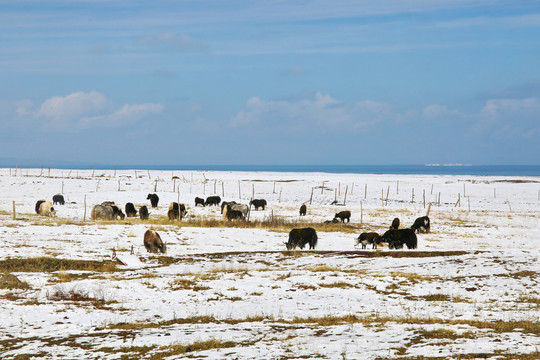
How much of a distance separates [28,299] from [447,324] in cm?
915

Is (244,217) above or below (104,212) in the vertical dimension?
below

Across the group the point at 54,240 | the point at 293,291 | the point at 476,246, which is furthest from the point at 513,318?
the point at 54,240

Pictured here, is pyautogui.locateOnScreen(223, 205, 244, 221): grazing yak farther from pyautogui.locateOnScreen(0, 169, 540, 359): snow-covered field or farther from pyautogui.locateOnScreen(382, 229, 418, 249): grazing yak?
pyautogui.locateOnScreen(382, 229, 418, 249): grazing yak

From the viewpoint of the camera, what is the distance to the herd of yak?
2428 centimetres

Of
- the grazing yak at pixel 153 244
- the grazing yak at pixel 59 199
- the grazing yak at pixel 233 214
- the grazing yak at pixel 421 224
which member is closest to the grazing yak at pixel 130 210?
the grazing yak at pixel 233 214

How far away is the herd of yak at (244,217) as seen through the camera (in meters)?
24.3

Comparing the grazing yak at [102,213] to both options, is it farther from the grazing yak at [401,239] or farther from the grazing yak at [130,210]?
the grazing yak at [401,239]

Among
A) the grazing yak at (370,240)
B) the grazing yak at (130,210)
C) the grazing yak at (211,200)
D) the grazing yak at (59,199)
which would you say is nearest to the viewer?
the grazing yak at (370,240)

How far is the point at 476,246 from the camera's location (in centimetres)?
2641

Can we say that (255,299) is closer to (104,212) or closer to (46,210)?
(104,212)

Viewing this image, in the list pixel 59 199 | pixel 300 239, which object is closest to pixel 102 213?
Answer: pixel 59 199

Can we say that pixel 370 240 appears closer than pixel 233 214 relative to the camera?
Yes

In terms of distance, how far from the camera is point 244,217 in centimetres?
3716

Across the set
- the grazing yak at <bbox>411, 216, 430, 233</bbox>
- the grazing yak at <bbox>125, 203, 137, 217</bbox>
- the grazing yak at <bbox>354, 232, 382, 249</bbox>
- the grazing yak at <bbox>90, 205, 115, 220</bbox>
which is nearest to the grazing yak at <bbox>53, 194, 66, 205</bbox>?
the grazing yak at <bbox>125, 203, 137, 217</bbox>
